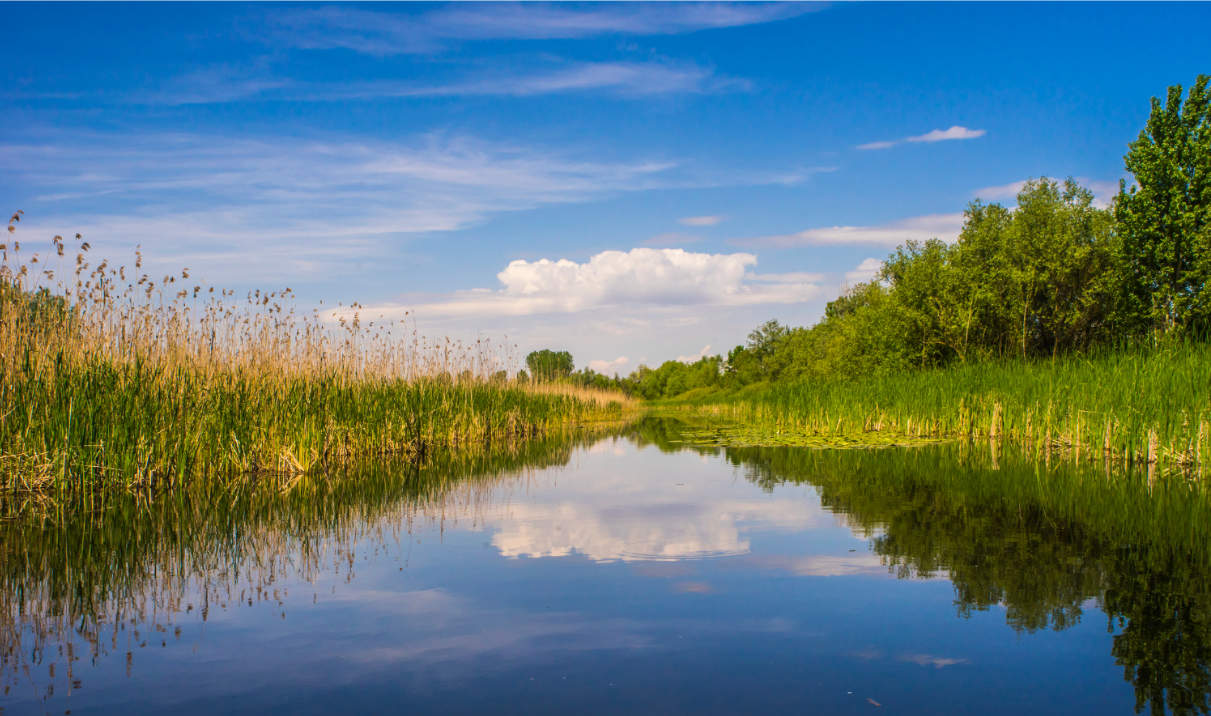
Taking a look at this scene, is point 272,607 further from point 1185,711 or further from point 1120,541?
point 1120,541

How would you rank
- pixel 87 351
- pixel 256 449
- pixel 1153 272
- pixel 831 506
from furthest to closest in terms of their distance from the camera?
pixel 1153 272
pixel 256 449
pixel 87 351
pixel 831 506

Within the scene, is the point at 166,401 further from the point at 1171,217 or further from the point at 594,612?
the point at 1171,217

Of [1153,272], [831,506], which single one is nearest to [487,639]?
[831,506]

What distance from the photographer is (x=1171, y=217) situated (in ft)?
86.5

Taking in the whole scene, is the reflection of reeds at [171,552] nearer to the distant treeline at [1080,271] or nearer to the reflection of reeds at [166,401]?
the reflection of reeds at [166,401]

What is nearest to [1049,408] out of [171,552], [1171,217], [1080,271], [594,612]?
[594,612]

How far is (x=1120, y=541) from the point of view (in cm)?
581

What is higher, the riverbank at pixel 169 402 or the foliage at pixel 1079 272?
the foliage at pixel 1079 272

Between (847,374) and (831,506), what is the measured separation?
97.6 feet

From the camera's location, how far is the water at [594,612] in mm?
3236

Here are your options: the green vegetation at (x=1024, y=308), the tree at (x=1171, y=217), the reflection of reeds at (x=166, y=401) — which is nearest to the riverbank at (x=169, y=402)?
the reflection of reeds at (x=166, y=401)

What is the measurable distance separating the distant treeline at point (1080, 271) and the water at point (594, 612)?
825 inches

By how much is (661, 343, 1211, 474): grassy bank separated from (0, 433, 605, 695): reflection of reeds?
9.39 metres

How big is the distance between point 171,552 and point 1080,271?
2868 centimetres
